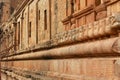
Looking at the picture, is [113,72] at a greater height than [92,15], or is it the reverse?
[92,15]

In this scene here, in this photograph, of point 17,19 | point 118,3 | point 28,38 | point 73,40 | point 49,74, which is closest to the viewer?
point 73,40

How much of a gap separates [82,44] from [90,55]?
32 cm

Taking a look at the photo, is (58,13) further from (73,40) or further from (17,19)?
(17,19)

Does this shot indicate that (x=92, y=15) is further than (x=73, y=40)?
Yes

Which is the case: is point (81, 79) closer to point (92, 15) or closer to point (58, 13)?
point (92, 15)

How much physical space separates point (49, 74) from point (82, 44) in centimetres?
212

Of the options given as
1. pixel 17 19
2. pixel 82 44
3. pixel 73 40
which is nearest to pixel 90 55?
pixel 82 44

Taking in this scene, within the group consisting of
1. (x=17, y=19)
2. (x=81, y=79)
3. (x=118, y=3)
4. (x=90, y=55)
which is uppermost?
(x=17, y=19)

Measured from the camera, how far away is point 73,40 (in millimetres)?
5223

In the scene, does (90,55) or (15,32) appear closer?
(90,55)

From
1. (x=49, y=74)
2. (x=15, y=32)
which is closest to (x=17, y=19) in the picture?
(x=15, y=32)

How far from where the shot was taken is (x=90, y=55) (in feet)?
14.9

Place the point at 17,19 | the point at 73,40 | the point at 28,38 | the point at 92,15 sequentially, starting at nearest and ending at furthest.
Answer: the point at 73,40 < the point at 92,15 < the point at 28,38 < the point at 17,19

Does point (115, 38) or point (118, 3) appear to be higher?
point (118, 3)
